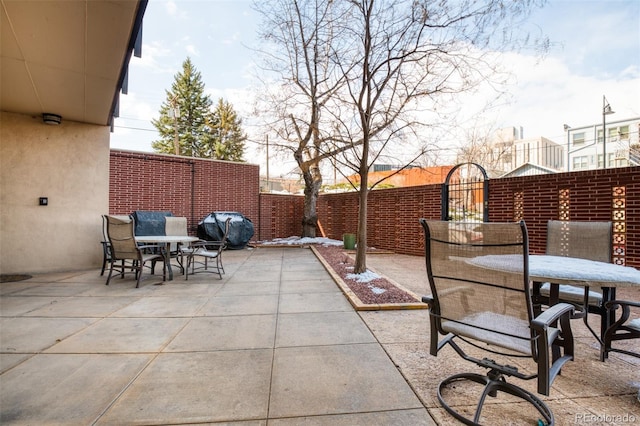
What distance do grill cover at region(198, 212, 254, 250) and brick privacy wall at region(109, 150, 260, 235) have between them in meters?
0.83

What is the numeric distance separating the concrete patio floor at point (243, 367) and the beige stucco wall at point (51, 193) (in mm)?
2103

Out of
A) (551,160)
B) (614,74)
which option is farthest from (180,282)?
(551,160)

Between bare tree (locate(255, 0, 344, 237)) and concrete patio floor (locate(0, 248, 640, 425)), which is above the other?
bare tree (locate(255, 0, 344, 237))

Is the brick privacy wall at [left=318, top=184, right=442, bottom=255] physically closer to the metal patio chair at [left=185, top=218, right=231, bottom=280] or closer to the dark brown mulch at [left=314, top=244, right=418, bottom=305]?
the dark brown mulch at [left=314, top=244, right=418, bottom=305]

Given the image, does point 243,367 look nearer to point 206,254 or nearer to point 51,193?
point 206,254

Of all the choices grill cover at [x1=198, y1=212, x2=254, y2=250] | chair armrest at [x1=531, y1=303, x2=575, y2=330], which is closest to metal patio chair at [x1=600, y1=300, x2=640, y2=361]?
chair armrest at [x1=531, y1=303, x2=575, y2=330]

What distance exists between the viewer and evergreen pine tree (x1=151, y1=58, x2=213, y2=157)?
2711 cm

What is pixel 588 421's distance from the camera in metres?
1.54

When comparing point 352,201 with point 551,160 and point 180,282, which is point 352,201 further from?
point 551,160

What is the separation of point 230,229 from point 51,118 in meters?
4.91

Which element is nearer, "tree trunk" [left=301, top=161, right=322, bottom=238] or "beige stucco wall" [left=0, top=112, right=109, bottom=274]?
"beige stucco wall" [left=0, top=112, right=109, bottom=274]

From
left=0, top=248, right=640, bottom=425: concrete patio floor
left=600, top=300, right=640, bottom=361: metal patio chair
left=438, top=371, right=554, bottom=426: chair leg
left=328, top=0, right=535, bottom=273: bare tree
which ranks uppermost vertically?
left=328, top=0, right=535, bottom=273: bare tree

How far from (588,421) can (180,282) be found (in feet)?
16.3

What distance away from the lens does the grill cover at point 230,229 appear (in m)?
8.92
